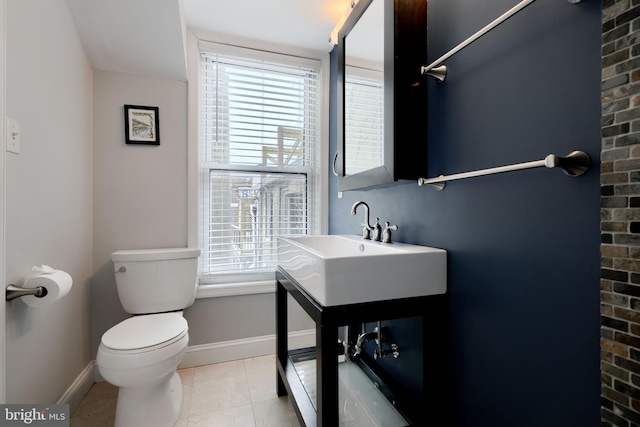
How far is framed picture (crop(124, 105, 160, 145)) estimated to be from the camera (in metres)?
1.89

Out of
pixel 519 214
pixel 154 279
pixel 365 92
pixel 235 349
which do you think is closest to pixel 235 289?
pixel 235 349

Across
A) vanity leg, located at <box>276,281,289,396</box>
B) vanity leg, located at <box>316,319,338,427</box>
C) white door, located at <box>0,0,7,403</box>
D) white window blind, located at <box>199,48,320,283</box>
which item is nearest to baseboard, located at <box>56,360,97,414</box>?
white door, located at <box>0,0,7,403</box>

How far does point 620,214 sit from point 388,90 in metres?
0.86

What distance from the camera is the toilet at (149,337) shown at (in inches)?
50.4

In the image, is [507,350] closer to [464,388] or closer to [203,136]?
[464,388]

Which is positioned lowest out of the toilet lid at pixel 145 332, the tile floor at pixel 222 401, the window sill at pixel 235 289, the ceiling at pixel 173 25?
the tile floor at pixel 222 401

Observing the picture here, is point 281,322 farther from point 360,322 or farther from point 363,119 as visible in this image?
point 363,119

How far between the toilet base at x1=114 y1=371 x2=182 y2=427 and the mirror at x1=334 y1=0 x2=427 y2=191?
1.39 metres

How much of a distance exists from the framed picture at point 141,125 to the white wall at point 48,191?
200 mm

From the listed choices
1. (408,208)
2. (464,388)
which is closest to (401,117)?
(408,208)

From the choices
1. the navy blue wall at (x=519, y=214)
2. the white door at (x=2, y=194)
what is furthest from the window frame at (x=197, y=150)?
the navy blue wall at (x=519, y=214)

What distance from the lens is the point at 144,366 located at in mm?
1282

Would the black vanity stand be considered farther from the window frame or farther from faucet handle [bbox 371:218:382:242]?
the window frame

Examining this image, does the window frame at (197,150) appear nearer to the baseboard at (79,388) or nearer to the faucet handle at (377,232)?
the baseboard at (79,388)
